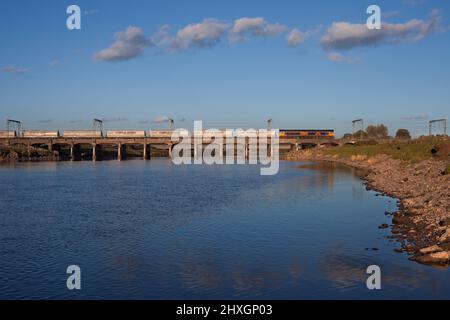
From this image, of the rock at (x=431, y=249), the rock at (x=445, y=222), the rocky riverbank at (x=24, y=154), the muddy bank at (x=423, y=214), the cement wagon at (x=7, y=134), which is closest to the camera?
the rock at (x=431, y=249)

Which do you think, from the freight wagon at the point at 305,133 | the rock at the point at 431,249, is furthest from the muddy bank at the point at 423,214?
the freight wagon at the point at 305,133

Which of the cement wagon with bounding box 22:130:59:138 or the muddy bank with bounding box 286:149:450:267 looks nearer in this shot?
the muddy bank with bounding box 286:149:450:267

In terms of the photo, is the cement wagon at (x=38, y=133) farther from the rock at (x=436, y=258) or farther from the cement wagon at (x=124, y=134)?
the rock at (x=436, y=258)

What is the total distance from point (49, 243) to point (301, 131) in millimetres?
154133

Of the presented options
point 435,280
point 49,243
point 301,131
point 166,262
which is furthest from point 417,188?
point 301,131

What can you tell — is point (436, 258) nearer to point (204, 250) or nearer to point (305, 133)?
point (204, 250)

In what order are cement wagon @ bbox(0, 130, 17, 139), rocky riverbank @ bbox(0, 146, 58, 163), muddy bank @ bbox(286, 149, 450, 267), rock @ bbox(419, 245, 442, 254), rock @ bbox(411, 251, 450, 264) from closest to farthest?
rock @ bbox(411, 251, 450, 264) → rock @ bbox(419, 245, 442, 254) → muddy bank @ bbox(286, 149, 450, 267) → rocky riverbank @ bbox(0, 146, 58, 163) → cement wagon @ bbox(0, 130, 17, 139)

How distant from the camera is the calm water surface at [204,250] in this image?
1577 cm

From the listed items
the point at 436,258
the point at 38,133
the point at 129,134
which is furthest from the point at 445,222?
the point at 38,133

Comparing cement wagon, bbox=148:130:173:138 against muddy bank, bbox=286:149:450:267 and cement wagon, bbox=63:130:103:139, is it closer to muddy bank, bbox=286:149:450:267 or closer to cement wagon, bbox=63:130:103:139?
cement wagon, bbox=63:130:103:139

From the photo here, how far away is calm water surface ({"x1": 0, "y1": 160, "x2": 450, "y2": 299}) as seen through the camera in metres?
15.8

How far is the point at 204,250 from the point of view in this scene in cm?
2116

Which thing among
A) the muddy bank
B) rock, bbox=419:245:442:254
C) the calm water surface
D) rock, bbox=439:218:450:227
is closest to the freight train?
the muddy bank

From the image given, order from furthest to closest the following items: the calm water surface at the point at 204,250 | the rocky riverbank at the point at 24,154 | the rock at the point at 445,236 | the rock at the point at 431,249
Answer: the rocky riverbank at the point at 24,154 < the rock at the point at 445,236 < the rock at the point at 431,249 < the calm water surface at the point at 204,250
